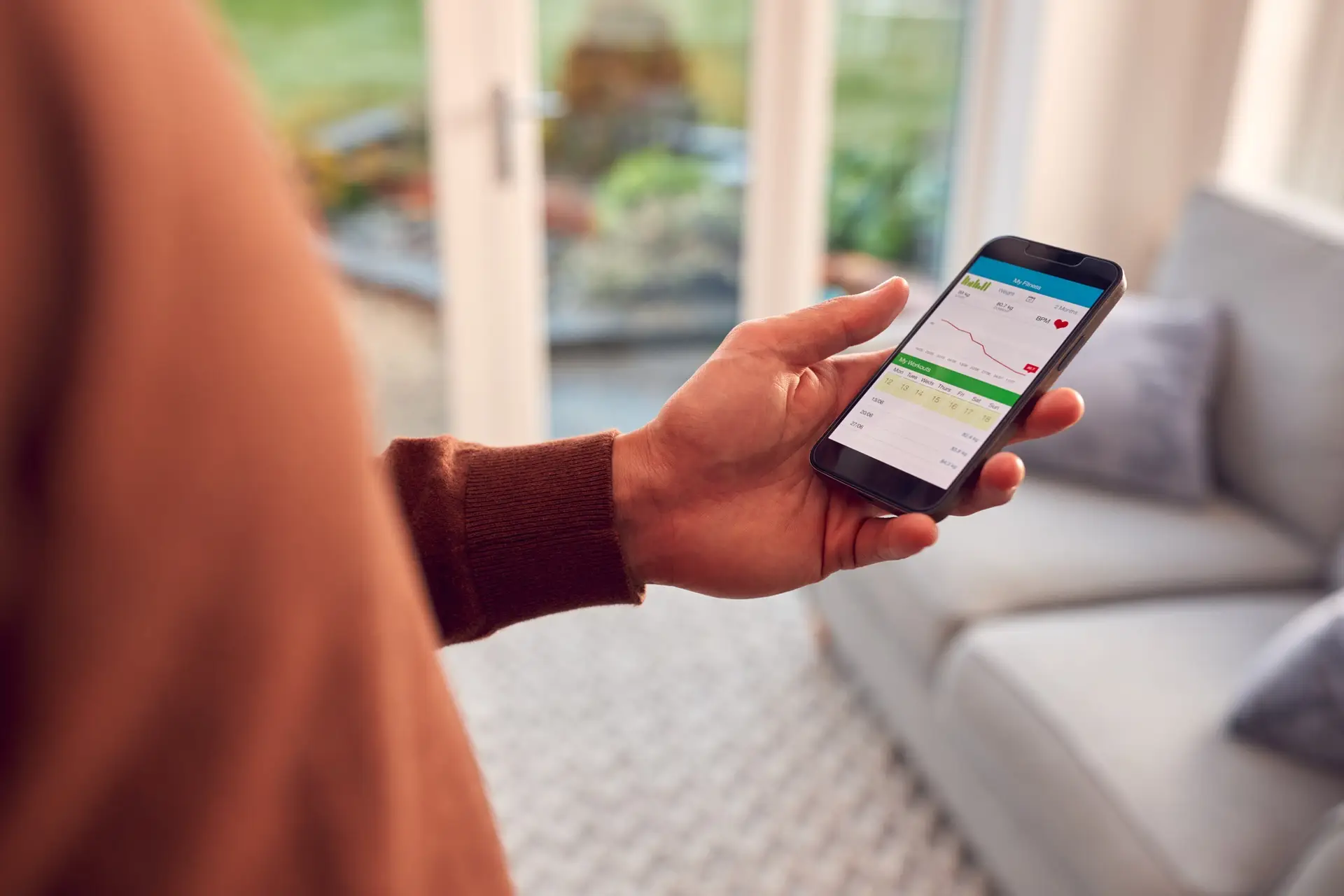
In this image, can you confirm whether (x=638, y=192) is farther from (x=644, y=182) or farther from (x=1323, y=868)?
(x=1323, y=868)

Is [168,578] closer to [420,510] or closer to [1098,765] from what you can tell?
[420,510]

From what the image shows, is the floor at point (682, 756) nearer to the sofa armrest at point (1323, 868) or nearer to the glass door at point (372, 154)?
the glass door at point (372, 154)

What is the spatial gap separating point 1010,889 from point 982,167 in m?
1.83

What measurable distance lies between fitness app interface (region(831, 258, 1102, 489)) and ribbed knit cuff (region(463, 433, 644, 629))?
21 cm

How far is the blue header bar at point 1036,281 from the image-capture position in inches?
35.5

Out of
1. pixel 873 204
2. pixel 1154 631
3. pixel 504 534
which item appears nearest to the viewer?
pixel 504 534

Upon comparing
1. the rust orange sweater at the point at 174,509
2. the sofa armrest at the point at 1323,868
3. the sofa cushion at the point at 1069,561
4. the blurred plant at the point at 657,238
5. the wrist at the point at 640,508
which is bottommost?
the sofa cushion at the point at 1069,561

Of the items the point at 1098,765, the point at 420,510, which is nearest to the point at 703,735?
the point at 1098,765

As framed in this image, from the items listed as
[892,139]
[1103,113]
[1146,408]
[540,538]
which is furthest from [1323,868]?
[892,139]

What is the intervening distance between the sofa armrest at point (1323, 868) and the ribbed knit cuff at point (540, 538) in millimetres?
647

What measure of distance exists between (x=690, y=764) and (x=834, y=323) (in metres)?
1.12

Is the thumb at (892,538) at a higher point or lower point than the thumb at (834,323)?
lower

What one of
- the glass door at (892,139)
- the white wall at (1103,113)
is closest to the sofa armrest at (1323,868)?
the white wall at (1103,113)

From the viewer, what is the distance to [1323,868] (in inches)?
38.1
